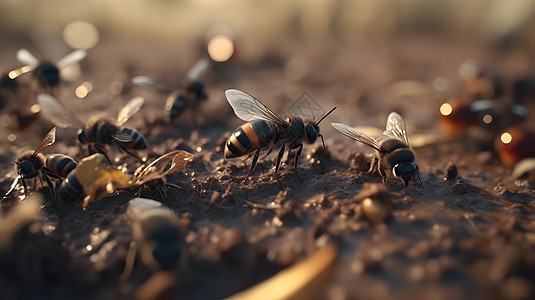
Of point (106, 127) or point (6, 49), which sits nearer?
point (106, 127)

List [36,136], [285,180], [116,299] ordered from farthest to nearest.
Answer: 1. [36,136]
2. [285,180]
3. [116,299]

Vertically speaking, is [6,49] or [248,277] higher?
[6,49]

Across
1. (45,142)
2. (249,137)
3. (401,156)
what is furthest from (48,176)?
(401,156)

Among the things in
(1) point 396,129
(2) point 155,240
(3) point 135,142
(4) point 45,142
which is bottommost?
(1) point 396,129

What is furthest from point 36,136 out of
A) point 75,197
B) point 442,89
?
point 442,89

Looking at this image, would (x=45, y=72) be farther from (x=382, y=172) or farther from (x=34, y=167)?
(x=382, y=172)

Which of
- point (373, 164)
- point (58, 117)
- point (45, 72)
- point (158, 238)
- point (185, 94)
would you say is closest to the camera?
point (158, 238)

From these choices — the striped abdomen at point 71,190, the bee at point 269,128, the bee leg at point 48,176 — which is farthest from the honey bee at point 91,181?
the bee at point 269,128

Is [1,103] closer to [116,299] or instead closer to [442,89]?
[116,299]
